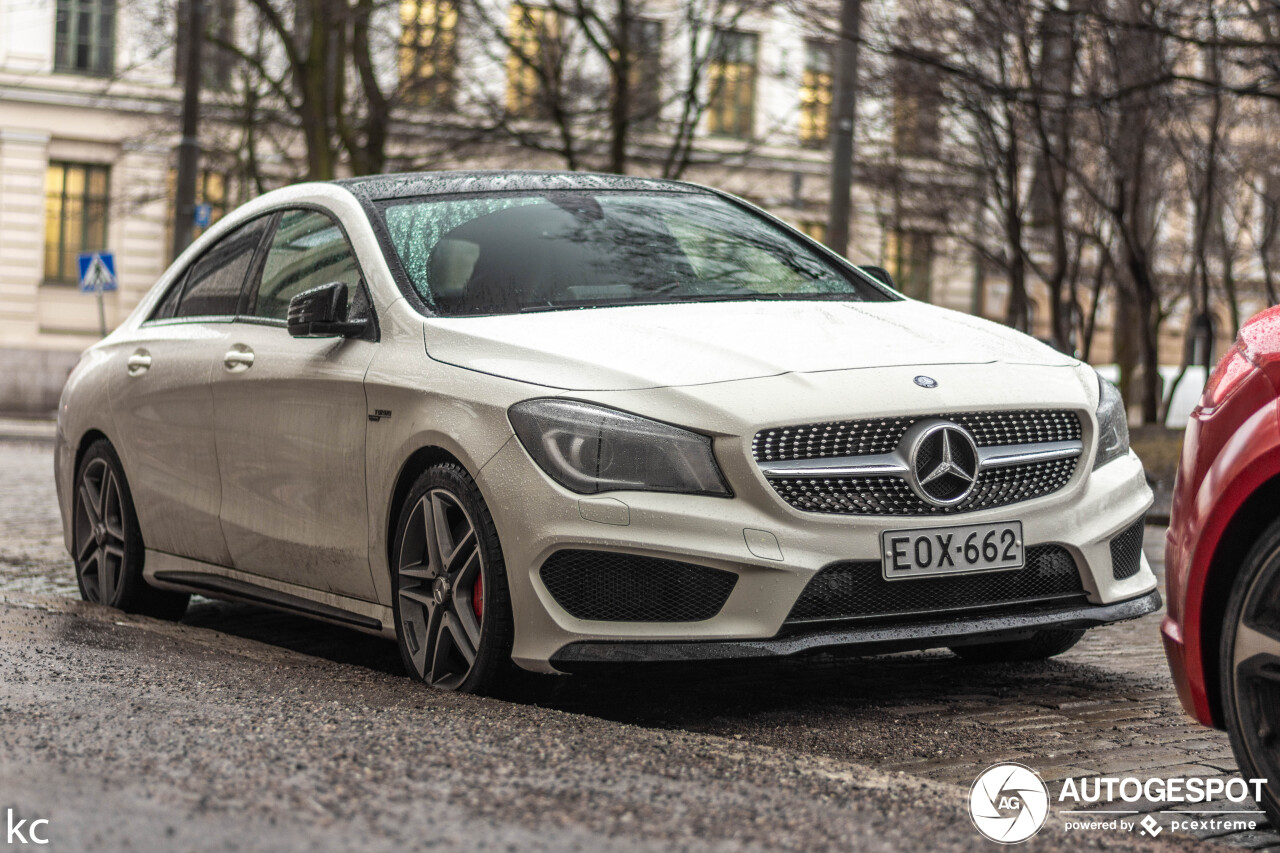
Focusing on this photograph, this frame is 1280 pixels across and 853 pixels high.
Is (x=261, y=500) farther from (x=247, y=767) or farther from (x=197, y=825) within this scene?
(x=197, y=825)

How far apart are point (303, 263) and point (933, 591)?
8.56 ft

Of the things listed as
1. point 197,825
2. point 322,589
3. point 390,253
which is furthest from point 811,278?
point 197,825

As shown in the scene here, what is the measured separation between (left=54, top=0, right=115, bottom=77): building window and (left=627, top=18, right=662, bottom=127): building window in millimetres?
15691

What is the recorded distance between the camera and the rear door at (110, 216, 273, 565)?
6.25 m

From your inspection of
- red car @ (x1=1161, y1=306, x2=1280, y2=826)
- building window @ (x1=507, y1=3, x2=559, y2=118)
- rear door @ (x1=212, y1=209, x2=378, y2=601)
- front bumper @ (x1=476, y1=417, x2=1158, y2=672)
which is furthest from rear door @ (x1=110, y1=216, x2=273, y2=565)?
building window @ (x1=507, y1=3, x2=559, y2=118)

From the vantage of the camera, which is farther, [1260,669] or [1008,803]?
[1008,803]

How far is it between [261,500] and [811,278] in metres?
1.96

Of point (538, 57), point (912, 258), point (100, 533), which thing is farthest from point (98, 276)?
point (100, 533)

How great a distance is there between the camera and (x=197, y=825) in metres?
3.02

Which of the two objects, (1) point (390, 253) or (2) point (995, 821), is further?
(1) point (390, 253)

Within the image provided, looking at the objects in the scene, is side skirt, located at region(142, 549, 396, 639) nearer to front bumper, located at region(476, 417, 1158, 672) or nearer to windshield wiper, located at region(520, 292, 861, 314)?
front bumper, located at region(476, 417, 1158, 672)

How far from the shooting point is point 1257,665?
3.40 metres

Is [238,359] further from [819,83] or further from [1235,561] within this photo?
[819,83]

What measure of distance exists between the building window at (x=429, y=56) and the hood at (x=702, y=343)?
68.5 feet
